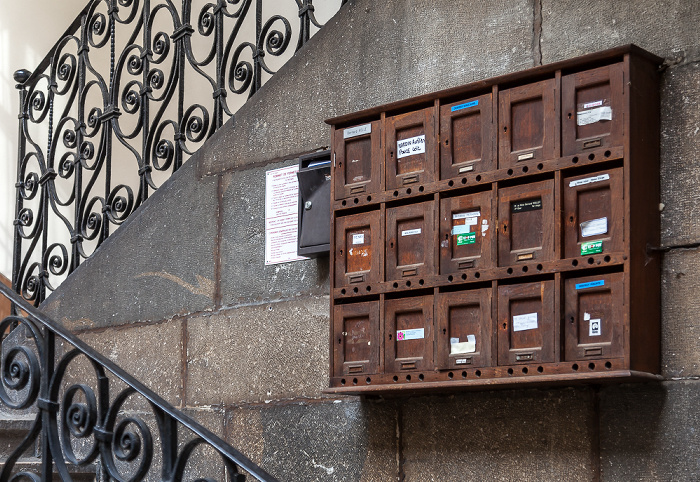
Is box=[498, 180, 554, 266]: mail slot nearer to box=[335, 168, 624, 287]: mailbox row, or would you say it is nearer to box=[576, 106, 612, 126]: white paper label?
box=[335, 168, 624, 287]: mailbox row

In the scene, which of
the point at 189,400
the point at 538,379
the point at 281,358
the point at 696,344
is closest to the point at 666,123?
the point at 696,344

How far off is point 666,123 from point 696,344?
67cm

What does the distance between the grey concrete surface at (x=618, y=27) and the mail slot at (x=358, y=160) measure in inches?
25.4

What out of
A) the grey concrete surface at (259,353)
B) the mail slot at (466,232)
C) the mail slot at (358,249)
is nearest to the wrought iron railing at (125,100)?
the grey concrete surface at (259,353)

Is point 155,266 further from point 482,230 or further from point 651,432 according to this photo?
point 651,432

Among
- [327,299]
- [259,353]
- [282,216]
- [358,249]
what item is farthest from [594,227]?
[259,353]

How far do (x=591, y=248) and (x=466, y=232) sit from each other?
0.45 meters

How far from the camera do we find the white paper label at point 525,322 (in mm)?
3078

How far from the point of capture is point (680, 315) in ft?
9.80

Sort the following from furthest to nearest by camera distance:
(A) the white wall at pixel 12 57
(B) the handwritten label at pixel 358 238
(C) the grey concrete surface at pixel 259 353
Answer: (A) the white wall at pixel 12 57 → (C) the grey concrete surface at pixel 259 353 → (B) the handwritten label at pixel 358 238

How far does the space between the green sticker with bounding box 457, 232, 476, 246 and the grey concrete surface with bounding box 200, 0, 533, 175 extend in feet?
2.07

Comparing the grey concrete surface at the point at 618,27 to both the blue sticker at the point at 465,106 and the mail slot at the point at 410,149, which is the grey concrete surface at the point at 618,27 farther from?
the mail slot at the point at 410,149

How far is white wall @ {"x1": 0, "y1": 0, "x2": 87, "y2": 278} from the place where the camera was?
678cm

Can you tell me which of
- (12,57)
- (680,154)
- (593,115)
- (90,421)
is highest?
(12,57)
